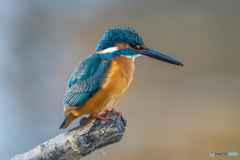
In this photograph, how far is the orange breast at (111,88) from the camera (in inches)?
60.2

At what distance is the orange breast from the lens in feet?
5.02

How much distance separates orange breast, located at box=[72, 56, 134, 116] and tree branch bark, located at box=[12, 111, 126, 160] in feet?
0.43

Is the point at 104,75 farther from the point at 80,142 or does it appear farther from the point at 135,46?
A: the point at 80,142

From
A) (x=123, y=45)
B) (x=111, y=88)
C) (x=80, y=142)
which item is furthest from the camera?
(x=123, y=45)

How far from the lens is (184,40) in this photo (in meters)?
4.07

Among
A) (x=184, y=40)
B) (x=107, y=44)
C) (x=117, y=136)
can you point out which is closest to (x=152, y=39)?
(x=184, y=40)

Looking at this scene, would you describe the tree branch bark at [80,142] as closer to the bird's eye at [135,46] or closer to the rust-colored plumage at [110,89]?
the rust-colored plumage at [110,89]

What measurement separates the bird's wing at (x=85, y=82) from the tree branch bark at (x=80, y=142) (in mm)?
157

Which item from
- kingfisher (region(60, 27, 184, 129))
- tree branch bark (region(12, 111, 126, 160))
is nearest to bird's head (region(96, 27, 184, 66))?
kingfisher (region(60, 27, 184, 129))

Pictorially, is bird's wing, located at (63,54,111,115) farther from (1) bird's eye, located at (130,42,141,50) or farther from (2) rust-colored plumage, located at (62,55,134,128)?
(1) bird's eye, located at (130,42,141,50)

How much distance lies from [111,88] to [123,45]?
30 cm

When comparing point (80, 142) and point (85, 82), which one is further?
point (85, 82)

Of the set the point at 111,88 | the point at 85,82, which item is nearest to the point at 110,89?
the point at 111,88

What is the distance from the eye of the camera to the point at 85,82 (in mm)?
1537
